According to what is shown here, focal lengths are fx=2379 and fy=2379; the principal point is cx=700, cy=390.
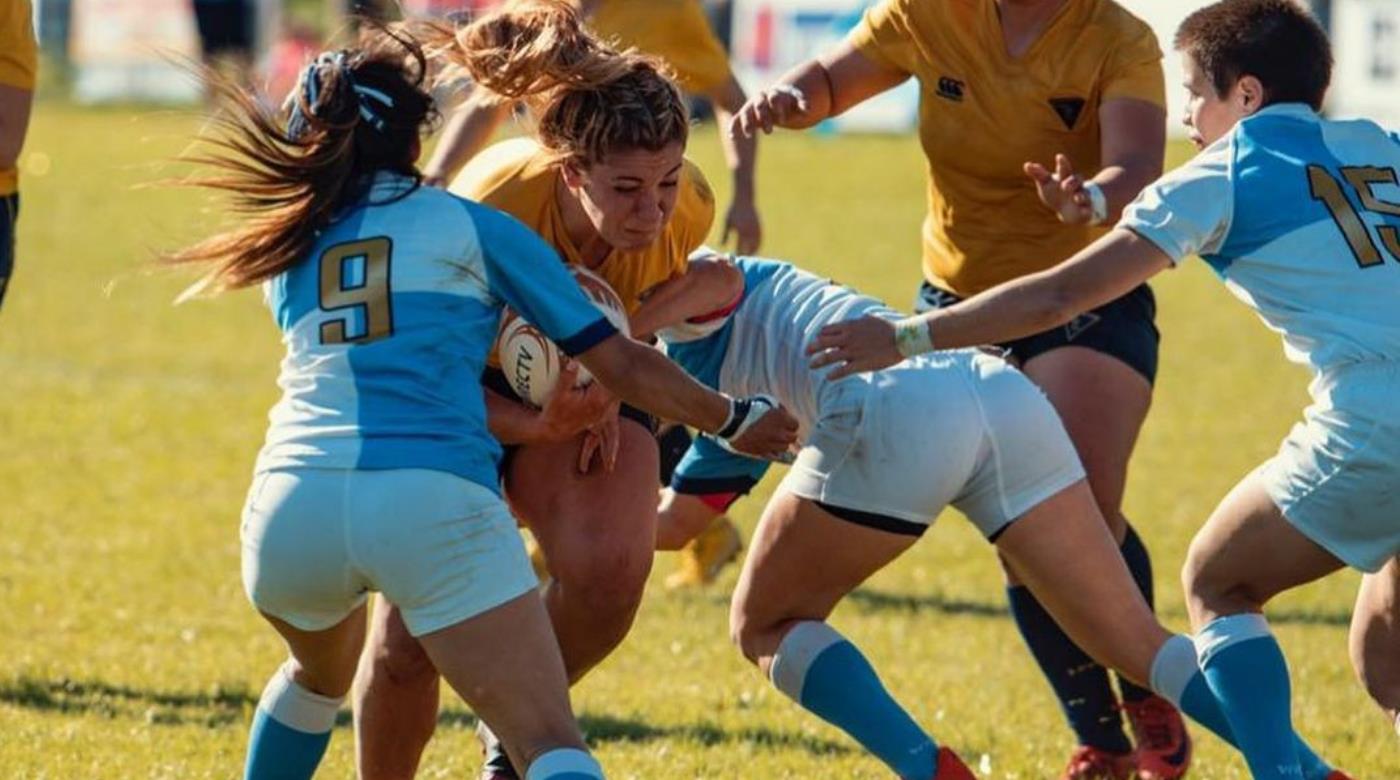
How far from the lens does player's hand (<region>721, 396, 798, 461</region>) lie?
14.1 ft

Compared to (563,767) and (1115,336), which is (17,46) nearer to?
(1115,336)

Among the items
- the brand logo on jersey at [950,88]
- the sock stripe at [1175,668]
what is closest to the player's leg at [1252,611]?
the sock stripe at [1175,668]

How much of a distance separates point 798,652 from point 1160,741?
1.24 meters

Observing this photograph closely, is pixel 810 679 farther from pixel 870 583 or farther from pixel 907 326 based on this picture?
pixel 870 583

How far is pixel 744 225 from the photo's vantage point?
21.9 feet

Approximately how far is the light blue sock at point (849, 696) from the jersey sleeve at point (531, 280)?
941 mm

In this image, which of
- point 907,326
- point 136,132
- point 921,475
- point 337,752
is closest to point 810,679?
point 921,475

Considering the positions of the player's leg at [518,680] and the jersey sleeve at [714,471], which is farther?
the jersey sleeve at [714,471]

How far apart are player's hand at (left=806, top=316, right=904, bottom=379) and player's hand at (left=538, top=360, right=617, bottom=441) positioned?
48 cm

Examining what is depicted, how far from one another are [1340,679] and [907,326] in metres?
3.10

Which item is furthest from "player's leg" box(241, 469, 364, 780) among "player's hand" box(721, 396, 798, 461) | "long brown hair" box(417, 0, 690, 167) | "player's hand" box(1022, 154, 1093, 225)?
"player's hand" box(1022, 154, 1093, 225)

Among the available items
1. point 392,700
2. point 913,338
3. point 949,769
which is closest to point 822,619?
point 949,769

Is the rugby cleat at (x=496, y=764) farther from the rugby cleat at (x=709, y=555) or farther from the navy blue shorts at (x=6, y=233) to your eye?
the rugby cleat at (x=709, y=555)

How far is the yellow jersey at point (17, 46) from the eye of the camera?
5.91 m
